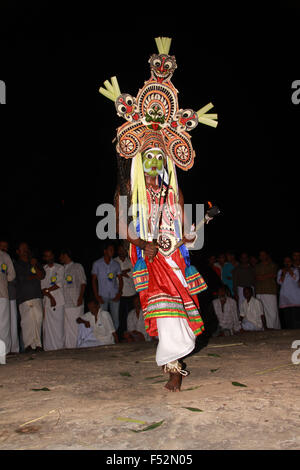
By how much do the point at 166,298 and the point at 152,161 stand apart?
126 centimetres

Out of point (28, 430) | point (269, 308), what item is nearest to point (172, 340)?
point (28, 430)

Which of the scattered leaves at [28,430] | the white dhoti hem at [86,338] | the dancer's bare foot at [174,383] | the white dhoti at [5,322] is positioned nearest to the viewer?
the scattered leaves at [28,430]

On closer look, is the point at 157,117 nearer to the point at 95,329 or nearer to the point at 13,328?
the point at 95,329

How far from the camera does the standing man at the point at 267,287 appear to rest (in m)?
9.84

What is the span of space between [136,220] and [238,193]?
15.1m

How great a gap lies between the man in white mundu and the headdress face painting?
460 cm

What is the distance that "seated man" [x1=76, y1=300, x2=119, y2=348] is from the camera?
789 centimetres

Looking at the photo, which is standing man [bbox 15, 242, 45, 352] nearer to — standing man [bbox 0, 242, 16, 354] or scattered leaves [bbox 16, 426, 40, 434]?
standing man [bbox 0, 242, 16, 354]

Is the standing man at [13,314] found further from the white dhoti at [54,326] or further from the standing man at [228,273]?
the standing man at [228,273]

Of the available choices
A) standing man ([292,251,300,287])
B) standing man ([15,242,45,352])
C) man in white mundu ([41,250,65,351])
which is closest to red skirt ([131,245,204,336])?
standing man ([15,242,45,352])

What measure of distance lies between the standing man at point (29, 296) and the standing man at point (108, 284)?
3.38 feet

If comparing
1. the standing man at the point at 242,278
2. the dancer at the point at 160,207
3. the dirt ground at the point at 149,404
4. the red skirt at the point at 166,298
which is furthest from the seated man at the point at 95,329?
the red skirt at the point at 166,298

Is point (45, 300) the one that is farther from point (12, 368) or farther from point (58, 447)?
point (58, 447)

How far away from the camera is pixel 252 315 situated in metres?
9.34
